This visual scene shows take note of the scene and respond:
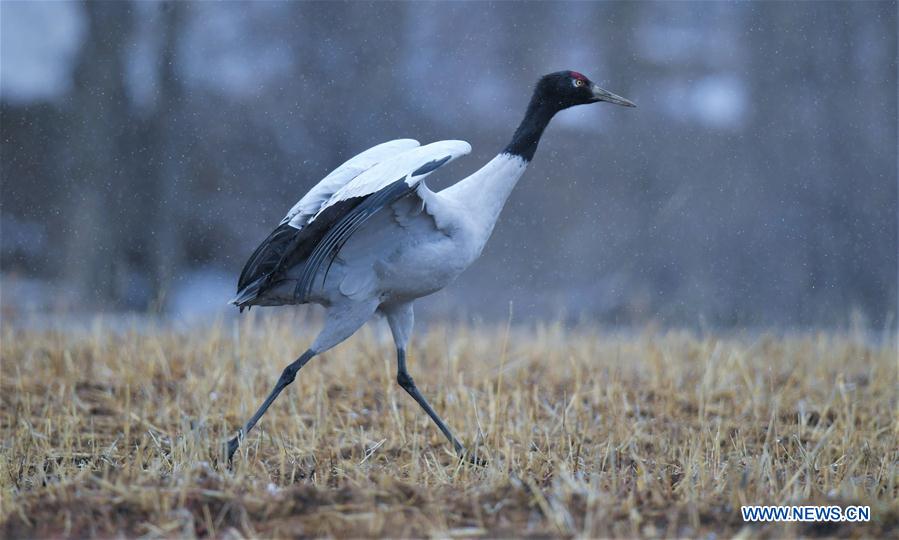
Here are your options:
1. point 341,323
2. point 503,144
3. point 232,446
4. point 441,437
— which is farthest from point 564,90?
point 503,144

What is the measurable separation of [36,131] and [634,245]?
6.25m

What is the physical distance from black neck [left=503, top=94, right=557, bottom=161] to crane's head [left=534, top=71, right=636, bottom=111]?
0.02m

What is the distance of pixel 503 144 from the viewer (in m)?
11.2

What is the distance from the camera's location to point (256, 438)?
449 cm

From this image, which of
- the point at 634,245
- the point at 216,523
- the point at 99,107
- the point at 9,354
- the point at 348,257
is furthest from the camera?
the point at 634,245

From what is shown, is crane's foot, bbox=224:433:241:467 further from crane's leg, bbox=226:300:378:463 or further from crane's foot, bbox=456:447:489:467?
crane's foot, bbox=456:447:489:467

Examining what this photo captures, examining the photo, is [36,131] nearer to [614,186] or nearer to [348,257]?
[614,186]

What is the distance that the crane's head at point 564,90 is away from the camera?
4641mm

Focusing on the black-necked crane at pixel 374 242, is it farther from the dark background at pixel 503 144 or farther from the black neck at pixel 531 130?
the dark background at pixel 503 144

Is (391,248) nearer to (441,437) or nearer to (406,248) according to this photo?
(406,248)

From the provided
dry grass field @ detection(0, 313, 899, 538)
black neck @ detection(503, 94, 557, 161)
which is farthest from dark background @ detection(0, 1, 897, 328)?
black neck @ detection(503, 94, 557, 161)

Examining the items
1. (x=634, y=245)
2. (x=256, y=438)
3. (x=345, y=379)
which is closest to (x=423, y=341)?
(x=345, y=379)

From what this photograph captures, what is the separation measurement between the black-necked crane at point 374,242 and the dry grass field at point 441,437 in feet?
1.43

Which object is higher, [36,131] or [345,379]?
[36,131]
